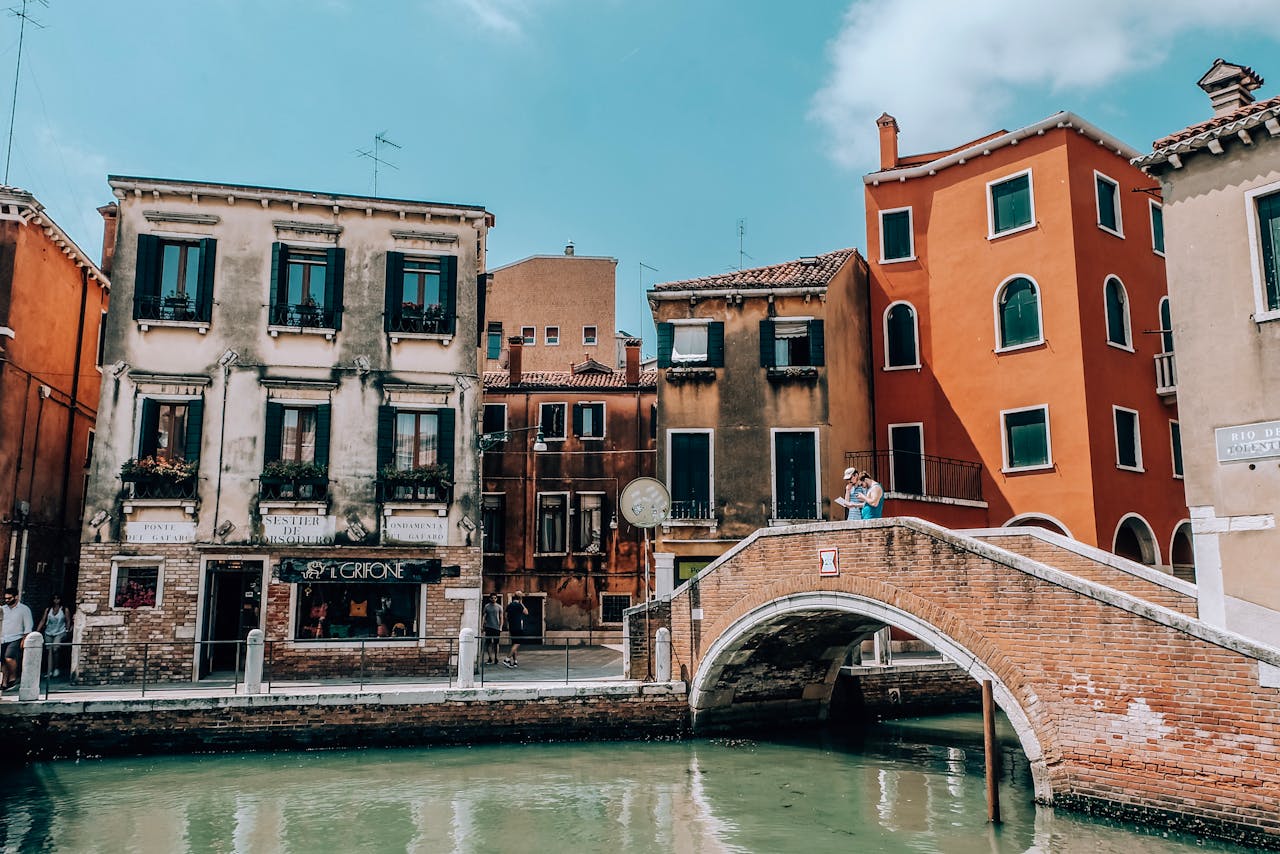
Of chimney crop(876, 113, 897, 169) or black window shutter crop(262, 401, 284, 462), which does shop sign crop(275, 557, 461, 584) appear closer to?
black window shutter crop(262, 401, 284, 462)

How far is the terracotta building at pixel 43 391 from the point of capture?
678 inches

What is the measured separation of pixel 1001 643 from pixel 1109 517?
8035 mm

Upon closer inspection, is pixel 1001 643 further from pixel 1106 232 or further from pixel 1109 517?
pixel 1106 232

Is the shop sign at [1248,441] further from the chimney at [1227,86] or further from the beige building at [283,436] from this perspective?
the beige building at [283,436]

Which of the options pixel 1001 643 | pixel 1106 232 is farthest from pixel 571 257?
pixel 1001 643

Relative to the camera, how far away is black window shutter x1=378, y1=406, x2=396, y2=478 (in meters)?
18.4

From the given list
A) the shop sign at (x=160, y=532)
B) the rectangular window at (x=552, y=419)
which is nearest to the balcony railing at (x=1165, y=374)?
→ the rectangular window at (x=552, y=419)

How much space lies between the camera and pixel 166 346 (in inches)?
711

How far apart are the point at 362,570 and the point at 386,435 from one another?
2455mm

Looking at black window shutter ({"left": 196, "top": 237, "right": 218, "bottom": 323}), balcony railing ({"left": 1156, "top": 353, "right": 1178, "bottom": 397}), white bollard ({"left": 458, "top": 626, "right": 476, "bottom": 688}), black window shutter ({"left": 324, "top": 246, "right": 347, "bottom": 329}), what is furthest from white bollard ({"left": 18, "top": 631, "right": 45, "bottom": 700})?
balcony railing ({"left": 1156, "top": 353, "right": 1178, "bottom": 397})

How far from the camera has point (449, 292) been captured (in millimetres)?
19062

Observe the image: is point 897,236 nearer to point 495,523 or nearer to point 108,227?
point 495,523

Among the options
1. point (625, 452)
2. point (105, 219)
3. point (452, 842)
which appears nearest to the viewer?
point (452, 842)

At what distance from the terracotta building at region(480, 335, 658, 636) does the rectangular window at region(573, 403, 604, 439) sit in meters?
0.03
